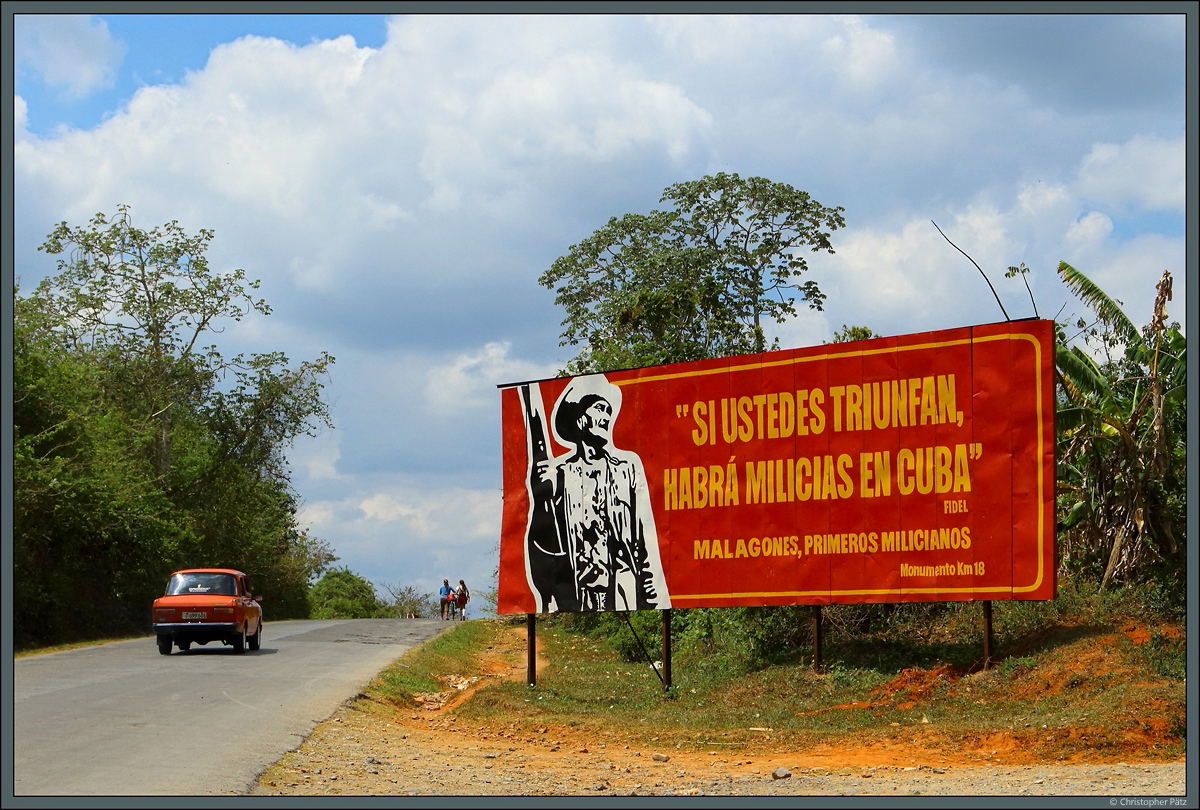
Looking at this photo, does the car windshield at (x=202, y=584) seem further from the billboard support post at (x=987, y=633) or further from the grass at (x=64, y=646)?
the billboard support post at (x=987, y=633)

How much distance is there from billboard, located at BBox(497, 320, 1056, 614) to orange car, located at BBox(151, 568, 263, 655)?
736 cm

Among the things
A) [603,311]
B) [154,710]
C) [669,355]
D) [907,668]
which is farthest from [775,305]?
[154,710]

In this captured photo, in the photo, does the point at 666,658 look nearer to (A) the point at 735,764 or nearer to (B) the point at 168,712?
(A) the point at 735,764

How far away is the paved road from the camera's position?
10.2 m

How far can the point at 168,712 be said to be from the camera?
14.4 m

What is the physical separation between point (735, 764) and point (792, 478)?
5.35 metres

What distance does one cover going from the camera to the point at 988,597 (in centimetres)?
1484

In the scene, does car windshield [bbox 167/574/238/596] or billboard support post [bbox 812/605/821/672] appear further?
car windshield [bbox 167/574/238/596]

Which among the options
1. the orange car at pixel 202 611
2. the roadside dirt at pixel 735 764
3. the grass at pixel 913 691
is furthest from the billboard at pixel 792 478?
the orange car at pixel 202 611

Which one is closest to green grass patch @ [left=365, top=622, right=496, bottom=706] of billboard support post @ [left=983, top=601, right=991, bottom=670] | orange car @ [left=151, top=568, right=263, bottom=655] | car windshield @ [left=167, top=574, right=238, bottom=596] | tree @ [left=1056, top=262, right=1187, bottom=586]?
orange car @ [left=151, top=568, right=263, bottom=655]

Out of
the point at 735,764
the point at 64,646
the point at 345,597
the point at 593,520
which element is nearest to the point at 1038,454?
the point at 735,764

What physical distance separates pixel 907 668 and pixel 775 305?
82.6 feet

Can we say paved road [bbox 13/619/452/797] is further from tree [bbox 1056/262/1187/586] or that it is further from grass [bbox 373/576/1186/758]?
tree [bbox 1056/262/1187/586]

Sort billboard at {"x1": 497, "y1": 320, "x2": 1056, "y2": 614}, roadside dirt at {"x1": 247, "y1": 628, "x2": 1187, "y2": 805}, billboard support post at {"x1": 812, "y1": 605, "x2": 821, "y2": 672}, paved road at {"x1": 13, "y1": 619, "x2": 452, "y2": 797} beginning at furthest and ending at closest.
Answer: billboard support post at {"x1": 812, "y1": 605, "x2": 821, "y2": 672}, billboard at {"x1": 497, "y1": 320, "x2": 1056, "y2": 614}, paved road at {"x1": 13, "y1": 619, "x2": 452, "y2": 797}, roadside dirt at {"x1": 247, "y1": 628, "x2": 1187, "y2": 805}
